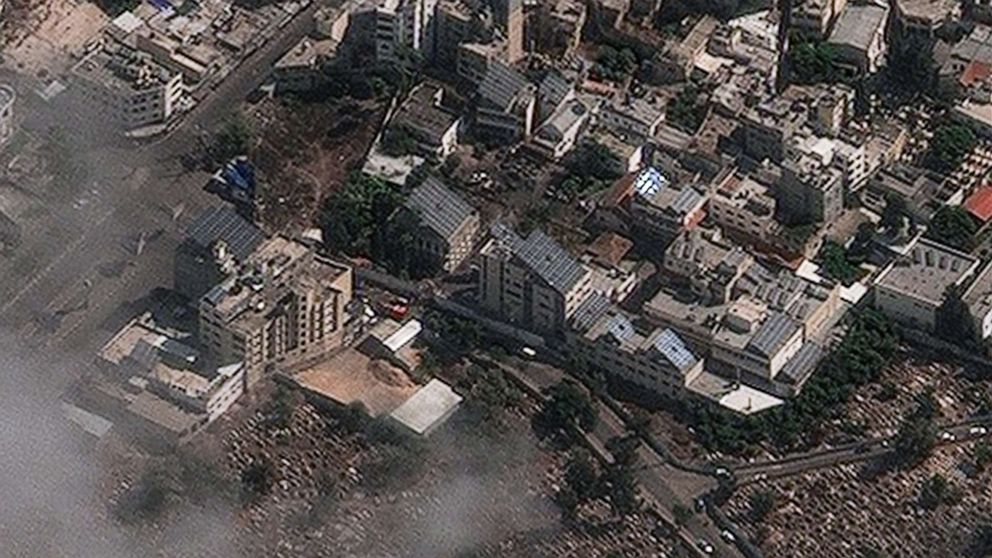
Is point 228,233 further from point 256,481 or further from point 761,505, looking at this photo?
point 761,505

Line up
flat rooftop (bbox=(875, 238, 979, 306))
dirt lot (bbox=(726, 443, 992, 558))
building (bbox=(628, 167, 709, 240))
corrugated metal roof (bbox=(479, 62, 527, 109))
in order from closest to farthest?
1. dirt lot (bbox=(726, 443, 992, 558))
2. flat rooftop (bbox=(875, 238, 979, 306))
3. building (bbox=(628, 167, 709, 240))
4. corrugated metal roof (bbox=(479, 62, 527, 109))

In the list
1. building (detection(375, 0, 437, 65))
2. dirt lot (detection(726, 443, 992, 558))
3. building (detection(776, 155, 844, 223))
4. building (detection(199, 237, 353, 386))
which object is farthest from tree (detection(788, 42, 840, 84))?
building (detection(199, 237, 353, 386))

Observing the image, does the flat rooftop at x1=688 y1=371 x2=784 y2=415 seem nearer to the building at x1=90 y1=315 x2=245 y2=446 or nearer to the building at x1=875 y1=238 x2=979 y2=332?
the building at x1=875 y1=238 x2=979 y2=332

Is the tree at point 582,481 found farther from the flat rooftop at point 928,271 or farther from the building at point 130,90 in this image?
the building at point 130,90

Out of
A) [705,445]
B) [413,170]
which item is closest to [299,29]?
[413,170]

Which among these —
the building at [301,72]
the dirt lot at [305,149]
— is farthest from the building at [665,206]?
the building at [301,72]

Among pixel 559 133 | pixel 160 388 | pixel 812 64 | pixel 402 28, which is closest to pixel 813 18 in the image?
pixel 812 64
